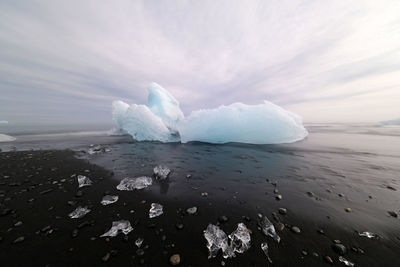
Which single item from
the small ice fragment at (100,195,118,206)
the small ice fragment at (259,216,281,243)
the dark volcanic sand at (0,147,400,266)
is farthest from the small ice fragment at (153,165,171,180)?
the small ice fragment at (259,216,281,243)

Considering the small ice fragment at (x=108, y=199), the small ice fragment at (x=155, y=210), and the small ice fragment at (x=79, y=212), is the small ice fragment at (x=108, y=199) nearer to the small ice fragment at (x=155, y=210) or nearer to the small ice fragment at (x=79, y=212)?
the small ice fragment at (x=79, y=212)

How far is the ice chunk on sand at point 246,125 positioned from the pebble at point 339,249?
674cm

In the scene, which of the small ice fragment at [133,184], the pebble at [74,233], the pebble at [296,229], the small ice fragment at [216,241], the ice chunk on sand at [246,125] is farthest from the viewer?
the ice chunk on sand at [246,125]

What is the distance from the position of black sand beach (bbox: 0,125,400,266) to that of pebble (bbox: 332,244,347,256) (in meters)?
0.01

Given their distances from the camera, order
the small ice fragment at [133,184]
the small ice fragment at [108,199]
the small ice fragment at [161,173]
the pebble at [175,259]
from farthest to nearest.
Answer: the small ice fragment at [161,173] → the small ice fragment at [133,184] → the small ice fragment at [108,199] → the pebble at [175,259]

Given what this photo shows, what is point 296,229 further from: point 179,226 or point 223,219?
point 179,226

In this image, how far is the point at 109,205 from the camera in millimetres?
2365

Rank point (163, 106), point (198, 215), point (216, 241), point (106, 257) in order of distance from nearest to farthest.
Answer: point (106, 257) < point (216, 241) < point (198, 215) < point (163, 106)

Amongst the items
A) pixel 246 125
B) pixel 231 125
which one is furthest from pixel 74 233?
pixel 246 125

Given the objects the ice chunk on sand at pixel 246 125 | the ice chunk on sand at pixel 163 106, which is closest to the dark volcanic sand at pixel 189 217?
the ice chunk on sand at pixel 246 125

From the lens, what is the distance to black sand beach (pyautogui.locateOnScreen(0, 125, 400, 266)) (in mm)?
1514

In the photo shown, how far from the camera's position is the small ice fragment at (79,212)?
2.07 meters

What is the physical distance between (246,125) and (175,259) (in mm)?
7580

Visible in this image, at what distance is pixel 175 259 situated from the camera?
1.47 m
